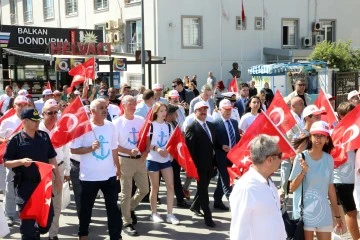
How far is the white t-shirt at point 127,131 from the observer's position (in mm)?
7305

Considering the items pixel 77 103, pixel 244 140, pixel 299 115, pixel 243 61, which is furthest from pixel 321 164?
pixel 243 61

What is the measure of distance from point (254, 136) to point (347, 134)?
1237mm

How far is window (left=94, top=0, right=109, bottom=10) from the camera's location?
31.4 m

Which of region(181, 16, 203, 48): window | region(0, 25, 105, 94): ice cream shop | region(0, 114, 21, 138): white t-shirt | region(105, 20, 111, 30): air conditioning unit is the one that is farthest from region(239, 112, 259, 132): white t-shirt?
region(105, 20, 111, 30): air conditioning unit

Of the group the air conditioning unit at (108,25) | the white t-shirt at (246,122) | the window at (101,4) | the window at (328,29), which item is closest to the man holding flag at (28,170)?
the white t-shirt at (246,122)

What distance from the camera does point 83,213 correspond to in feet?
21.0

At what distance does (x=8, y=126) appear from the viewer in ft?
24.9

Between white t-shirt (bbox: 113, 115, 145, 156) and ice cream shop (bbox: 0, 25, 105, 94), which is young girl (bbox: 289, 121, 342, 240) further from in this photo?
ice cream shop (bbox: 0, 25, 105, 94)

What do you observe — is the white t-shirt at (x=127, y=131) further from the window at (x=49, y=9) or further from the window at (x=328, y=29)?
the window at (x=49, y=9)

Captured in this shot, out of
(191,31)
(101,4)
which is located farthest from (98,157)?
(101,4)

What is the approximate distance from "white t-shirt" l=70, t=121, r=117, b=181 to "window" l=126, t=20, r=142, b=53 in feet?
76.5

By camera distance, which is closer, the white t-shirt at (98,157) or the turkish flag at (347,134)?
the turkish flag at (347,134)

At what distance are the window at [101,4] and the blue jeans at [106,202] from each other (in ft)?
86.1

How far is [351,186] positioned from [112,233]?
297 cm
